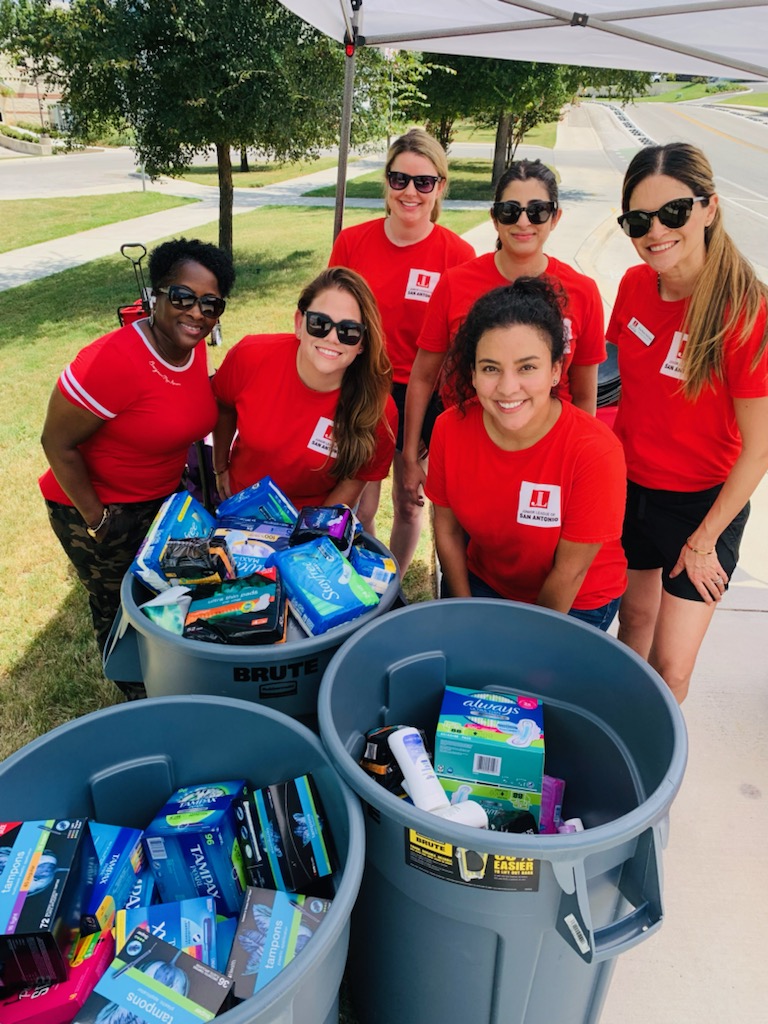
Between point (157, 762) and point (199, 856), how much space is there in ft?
0.83

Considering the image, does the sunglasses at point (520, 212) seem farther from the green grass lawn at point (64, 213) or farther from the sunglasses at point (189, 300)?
the green grass lawn at point (64, 213)

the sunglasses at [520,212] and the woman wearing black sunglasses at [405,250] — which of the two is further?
the woman wearing black sunglasses at [405,250]

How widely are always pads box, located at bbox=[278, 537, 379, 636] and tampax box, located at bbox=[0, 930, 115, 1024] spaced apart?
833 millimetres

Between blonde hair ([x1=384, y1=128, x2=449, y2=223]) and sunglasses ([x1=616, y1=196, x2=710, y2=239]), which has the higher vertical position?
blonde hair ([x1=384, y1=128, x2=449, y2=223])

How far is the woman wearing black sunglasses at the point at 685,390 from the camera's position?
6.75 ft

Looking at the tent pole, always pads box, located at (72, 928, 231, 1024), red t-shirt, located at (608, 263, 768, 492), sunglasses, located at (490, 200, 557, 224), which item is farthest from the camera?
the tent pole

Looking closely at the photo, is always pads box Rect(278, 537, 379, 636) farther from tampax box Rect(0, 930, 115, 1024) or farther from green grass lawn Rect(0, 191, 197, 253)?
green grass lawn Rect(0, 191, 197, 253)

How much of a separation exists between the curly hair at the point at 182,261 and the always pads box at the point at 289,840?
1590 millimetres

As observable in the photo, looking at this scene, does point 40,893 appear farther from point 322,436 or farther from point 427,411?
point 427,411

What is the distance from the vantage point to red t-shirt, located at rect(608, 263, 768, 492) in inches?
85.2

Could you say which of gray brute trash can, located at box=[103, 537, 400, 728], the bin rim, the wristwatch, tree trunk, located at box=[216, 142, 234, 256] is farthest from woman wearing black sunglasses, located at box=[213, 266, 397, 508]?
tree trunk, located at box=[216, 142, 234, 256]

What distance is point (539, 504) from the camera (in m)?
2.01

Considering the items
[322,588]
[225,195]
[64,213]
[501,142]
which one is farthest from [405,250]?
[501,142]

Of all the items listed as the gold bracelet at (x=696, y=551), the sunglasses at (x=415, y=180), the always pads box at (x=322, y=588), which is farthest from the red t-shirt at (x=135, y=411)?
the gold bracelet at (x=696, y=551)
